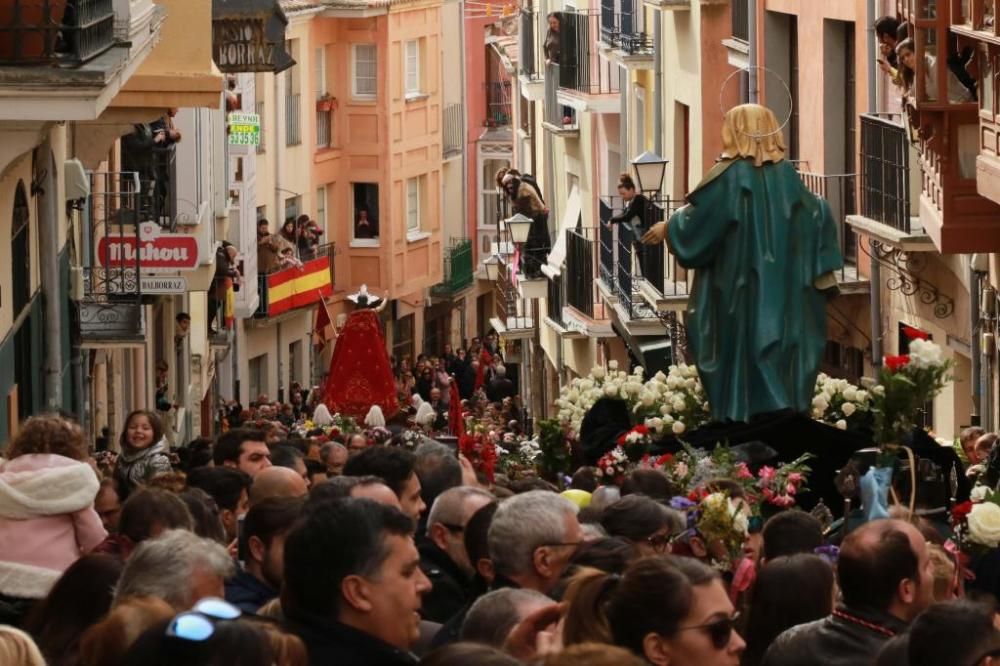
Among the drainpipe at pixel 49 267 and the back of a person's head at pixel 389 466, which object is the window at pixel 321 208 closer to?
the drainpipe at pixel 49 267

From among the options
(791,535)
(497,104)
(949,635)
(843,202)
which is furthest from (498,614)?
(497,104)

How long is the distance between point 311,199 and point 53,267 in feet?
111

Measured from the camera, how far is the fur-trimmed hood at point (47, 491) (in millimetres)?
10289

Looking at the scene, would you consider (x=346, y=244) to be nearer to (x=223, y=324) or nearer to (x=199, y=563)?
(x=223, y=324)

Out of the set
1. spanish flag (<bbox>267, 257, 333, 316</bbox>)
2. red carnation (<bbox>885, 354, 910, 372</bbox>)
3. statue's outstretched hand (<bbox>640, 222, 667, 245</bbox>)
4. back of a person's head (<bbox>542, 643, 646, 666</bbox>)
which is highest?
statue's outstretched hand (<bbox>640, 222, 667, 245</bbox>)

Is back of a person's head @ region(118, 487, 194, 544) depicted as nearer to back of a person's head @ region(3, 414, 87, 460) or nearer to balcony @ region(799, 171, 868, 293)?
back of a person's head @ region(3, 414, 87, 460)

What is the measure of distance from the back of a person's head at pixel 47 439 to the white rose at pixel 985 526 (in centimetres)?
345

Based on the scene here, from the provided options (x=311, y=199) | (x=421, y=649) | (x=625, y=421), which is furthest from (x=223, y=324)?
(x=421, y=649)

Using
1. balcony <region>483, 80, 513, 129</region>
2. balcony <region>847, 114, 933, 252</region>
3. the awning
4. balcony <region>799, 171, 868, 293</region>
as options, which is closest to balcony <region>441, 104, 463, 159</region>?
balcony <region>483, 80, 513, 129</region>

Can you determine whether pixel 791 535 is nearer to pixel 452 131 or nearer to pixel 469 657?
pixel 469 657

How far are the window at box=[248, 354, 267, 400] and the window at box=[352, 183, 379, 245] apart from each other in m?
7.17

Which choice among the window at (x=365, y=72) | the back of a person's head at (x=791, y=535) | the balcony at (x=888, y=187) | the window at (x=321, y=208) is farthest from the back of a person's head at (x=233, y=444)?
the window at (x=365, y=72)

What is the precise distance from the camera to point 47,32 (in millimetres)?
15383

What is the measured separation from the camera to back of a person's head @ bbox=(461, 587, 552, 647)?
7346 mm
